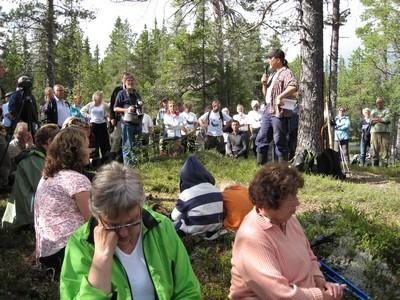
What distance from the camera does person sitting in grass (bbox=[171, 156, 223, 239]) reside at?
4895 mm

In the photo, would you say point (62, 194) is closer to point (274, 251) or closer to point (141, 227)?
point (141, 227)

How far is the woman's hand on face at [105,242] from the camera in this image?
2.36m

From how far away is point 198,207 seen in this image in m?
4.85

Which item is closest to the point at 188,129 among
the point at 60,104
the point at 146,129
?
the point at 146,129

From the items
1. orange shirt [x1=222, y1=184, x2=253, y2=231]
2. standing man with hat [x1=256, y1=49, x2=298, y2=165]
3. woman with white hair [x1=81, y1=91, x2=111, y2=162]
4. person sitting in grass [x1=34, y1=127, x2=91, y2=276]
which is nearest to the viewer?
person sitting in grass [x1=34, y1=127, x2=91, y2=276]

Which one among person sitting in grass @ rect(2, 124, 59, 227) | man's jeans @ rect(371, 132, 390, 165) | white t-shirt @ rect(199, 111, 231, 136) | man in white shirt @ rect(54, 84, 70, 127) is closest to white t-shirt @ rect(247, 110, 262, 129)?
white t-shirt @ rect(199, 111, 231, 136)

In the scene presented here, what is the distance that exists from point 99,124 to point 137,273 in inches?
331

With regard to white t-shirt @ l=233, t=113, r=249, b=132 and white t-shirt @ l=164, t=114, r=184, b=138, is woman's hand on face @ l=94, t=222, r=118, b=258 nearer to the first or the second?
white t-shirt @ l=164, t=114, r=184, b=138

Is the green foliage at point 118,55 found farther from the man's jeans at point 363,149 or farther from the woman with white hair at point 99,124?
the woman with white hair at point 99,124

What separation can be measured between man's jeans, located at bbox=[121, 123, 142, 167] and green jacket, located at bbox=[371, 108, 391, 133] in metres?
7.99

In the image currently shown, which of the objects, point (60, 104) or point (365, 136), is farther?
point (365, 136)

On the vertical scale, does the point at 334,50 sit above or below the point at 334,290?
above

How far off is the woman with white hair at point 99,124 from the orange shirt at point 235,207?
5943 mm

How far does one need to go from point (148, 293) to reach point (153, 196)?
450 centimetres
